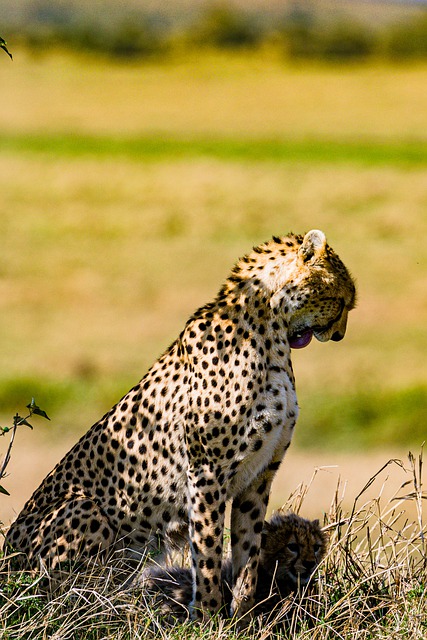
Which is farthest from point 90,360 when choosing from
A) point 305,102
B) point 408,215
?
point 305,102

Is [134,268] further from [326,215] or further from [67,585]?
[67,585]

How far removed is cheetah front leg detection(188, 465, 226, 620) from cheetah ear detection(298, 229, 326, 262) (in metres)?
0.70

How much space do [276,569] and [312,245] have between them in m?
0.98

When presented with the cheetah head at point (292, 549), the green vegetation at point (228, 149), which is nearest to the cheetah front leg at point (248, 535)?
the cheetah head at point (292, 549)

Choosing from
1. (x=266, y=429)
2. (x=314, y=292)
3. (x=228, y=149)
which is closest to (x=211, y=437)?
(x=266, y=429)

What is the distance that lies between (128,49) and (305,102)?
2.84m

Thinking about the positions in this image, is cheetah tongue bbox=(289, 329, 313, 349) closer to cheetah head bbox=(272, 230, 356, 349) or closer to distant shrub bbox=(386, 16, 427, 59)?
cheetah head bbox=(272, 230, 356, 349)

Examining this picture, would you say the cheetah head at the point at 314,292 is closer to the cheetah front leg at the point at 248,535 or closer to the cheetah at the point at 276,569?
the cheetah front leg at the point at 248,535

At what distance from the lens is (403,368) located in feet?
38.1

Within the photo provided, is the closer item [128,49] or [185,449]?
[185,449]

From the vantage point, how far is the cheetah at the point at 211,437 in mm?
4070

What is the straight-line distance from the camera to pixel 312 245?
4.16 m

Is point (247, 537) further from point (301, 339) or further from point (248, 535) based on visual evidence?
point (301, 339)

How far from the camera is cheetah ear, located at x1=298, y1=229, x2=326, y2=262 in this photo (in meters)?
4.15
